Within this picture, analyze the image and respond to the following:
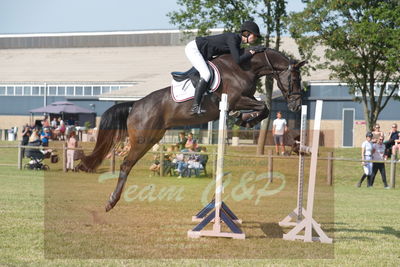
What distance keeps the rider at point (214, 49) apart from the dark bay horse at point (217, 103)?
12 cm

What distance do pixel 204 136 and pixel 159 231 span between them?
899 inches

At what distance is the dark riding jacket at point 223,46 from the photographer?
7.34 m

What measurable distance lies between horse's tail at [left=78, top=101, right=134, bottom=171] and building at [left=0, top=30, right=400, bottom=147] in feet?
62.2

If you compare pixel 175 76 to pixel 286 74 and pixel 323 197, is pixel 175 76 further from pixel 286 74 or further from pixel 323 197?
pixel 323 197

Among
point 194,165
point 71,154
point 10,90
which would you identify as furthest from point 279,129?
point 10,90

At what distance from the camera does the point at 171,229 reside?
7566mm

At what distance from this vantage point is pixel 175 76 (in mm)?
7777

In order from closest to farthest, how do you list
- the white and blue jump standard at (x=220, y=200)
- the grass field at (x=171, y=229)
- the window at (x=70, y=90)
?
1. the grass field at (x=171, y=229)
2. the white and blue jump standard at (x=220, y=200)
3. the window at (x=70, y=90)

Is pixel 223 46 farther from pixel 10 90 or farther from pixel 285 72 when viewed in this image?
pixel 10 90

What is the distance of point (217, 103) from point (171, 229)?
1.65 m

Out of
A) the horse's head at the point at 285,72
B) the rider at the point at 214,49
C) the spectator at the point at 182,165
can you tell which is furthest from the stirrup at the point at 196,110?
the spectator at the point at 182,165

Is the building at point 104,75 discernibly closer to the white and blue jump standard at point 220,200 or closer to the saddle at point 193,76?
the saddle at point 193,76

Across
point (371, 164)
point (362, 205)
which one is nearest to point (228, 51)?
point (362, 205)

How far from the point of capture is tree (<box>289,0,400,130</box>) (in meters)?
22.2
